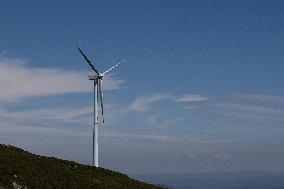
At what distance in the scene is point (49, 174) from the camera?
54469 mm

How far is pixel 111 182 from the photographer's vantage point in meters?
60.0

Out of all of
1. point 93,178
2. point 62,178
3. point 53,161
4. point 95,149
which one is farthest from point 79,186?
point 95,149

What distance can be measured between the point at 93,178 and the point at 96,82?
26803 millimetres

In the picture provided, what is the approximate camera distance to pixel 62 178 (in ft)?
178

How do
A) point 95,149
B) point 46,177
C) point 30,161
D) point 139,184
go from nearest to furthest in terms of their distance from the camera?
point 46,177
point 30,161
point 139,184
point 95,149

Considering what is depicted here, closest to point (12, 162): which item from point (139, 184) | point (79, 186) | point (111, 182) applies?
point (79, 186)

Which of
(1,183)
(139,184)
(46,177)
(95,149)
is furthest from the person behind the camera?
(95,149)

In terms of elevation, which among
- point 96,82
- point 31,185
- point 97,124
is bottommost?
point 31,185

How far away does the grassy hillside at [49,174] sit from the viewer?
163 feet

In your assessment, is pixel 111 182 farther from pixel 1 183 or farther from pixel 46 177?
pixel 1 183

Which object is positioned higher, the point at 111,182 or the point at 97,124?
the point at 97,124

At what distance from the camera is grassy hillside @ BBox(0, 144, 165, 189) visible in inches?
1951

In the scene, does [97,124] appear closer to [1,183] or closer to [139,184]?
[139,184]

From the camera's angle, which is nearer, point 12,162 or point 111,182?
point 12,162
